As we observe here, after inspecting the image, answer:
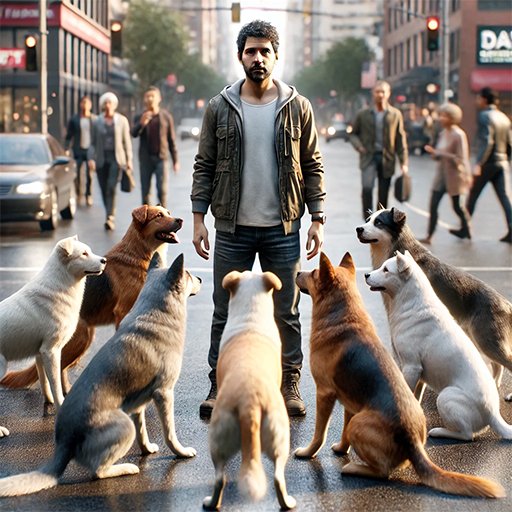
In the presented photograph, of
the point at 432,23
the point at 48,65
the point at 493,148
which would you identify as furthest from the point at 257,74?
the point at 48,65

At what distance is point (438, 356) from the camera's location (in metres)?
5.86

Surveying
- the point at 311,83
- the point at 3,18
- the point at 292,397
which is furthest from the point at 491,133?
the point at 311,83

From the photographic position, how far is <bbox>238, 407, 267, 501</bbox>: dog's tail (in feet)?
14.5

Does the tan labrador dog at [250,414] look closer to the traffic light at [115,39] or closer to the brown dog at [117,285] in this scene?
the brown dog at [117,285]

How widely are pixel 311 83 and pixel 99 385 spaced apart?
145 meters

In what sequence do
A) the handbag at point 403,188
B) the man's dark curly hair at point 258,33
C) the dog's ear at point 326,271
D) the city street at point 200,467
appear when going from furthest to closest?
the handbag at point 403,188
the man's dark curly hair at point 258,33
the dog's ear at point 326,271
the city street at point 200,467

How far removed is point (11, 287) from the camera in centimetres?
1104

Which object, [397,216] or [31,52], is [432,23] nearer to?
[31,52]

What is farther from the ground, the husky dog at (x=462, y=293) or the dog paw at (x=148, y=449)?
the husky dog at (x=462, y=293)

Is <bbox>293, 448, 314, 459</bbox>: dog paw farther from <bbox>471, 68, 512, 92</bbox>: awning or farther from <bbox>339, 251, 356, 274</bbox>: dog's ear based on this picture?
<bbox>471, 68, 512, 92</bbox>: awning

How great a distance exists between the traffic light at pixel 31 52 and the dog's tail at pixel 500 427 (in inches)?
976

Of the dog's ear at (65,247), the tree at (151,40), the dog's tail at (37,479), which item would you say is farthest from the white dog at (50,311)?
the tree at (151,40)

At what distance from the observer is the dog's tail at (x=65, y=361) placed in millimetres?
6871

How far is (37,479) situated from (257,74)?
9.05ft
